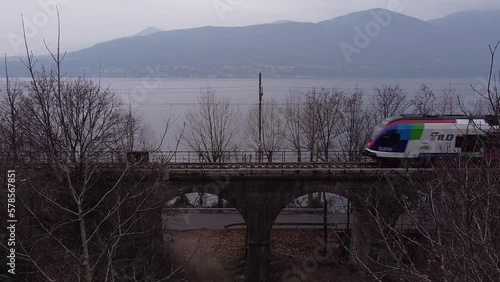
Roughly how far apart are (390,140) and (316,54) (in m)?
58.4

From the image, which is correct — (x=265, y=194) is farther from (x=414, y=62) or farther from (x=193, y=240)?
(x=414, y=62)

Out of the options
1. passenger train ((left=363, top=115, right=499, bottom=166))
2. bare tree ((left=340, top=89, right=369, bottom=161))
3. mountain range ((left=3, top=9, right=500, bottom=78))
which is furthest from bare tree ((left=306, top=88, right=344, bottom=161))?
mountain range ((left=3, top=9, right=500, bottom=78))

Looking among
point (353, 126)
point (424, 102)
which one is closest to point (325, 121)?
point (353, 126)

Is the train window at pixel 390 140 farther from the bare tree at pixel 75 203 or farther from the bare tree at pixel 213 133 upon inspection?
the bare tree at pixel 213 133

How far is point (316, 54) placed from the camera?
238 feet

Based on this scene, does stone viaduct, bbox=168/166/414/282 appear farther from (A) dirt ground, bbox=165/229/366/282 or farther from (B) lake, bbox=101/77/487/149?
(B) lake, bbox=101/77/487/149

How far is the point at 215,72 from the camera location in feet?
214

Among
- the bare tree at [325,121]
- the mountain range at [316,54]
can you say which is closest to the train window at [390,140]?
the bare tree at [325,121]

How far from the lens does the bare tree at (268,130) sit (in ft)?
84.3

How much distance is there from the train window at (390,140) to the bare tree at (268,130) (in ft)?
29.3

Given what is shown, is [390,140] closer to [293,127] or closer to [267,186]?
[267,186]

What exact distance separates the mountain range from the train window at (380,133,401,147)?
41378 mm

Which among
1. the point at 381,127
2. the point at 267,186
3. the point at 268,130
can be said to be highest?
the point at 381,127

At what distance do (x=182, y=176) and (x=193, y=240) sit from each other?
578 centimetres
